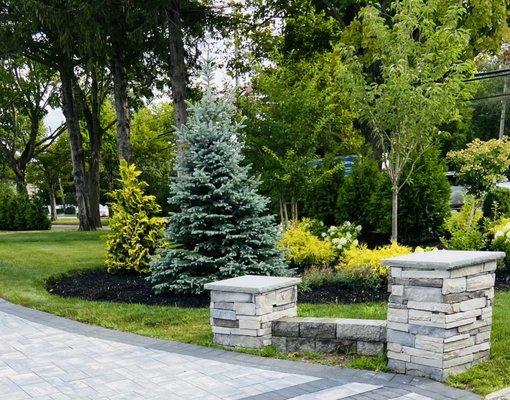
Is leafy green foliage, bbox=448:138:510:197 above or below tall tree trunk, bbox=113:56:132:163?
below

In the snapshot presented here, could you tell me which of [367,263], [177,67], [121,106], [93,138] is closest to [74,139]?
[93,138]

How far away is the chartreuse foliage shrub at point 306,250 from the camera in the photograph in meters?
9.66

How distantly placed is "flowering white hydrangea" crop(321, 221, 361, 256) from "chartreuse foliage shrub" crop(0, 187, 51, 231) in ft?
64.0

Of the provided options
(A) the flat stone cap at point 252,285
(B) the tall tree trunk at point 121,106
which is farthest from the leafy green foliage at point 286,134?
(B) the tall tree trunk at point 121,106

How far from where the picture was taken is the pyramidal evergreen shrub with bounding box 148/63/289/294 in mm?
7844

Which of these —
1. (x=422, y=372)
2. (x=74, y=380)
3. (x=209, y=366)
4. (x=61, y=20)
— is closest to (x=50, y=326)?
(x=74, y=380)

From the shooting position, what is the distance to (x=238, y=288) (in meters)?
5.43

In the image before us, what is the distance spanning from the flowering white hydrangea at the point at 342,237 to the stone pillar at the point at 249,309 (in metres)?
4.39

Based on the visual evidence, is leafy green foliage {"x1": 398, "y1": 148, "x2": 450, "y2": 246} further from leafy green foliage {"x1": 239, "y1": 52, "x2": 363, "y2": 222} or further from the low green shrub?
the low green shrub

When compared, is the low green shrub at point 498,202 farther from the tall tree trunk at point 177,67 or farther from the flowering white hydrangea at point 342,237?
the tall tree trunk at point 177,67

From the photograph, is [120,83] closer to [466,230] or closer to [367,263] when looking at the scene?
[367,263]

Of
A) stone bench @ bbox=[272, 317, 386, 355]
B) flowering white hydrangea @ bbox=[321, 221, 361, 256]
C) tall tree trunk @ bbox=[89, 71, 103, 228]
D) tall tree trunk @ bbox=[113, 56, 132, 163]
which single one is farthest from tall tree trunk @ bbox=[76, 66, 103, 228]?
stone bench @ bbox=[272, 317, 386, 355]

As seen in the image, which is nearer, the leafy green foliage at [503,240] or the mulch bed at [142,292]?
the mulch bed at [142,292]

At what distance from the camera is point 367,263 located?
322 inches
